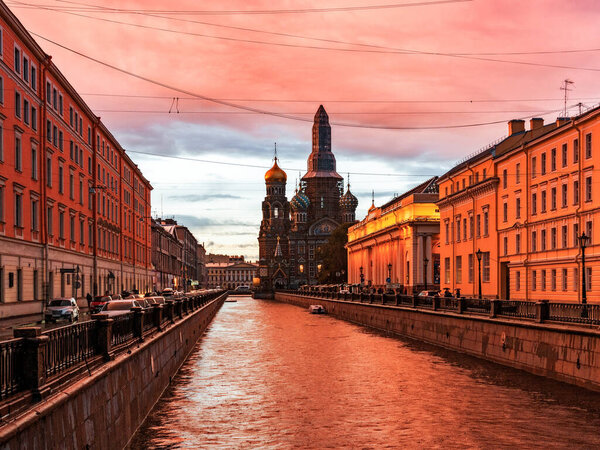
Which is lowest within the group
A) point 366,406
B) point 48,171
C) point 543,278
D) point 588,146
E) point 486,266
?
point 366,406

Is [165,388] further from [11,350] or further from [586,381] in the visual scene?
[11,350]

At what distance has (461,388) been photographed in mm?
26047

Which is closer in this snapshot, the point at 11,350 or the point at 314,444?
the point at 11,350

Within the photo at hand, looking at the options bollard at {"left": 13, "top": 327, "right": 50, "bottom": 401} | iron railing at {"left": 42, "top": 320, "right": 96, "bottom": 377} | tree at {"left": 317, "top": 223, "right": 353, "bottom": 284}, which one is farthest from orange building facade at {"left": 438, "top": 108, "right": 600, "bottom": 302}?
tree at {"left": 317, "top": 223, "right": 353, "bottom": 284}

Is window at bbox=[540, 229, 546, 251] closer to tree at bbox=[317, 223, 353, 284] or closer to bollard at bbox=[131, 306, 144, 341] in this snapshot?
bollard at bbox=[131, 306, 144, 341]

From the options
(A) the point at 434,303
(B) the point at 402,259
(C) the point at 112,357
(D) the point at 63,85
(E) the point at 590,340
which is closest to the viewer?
(C) the point at 112,357

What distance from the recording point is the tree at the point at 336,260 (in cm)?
14588

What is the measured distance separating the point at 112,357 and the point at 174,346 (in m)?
14.2

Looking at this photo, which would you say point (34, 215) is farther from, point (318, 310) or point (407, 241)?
point (407, 241)

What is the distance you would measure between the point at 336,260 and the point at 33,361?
138 m

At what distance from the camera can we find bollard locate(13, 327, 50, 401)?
1062 cm

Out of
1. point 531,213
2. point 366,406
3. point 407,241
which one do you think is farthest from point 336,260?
point 366,406

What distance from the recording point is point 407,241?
93.4 meters

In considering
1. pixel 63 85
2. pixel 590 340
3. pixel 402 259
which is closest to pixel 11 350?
pixel 590 340
